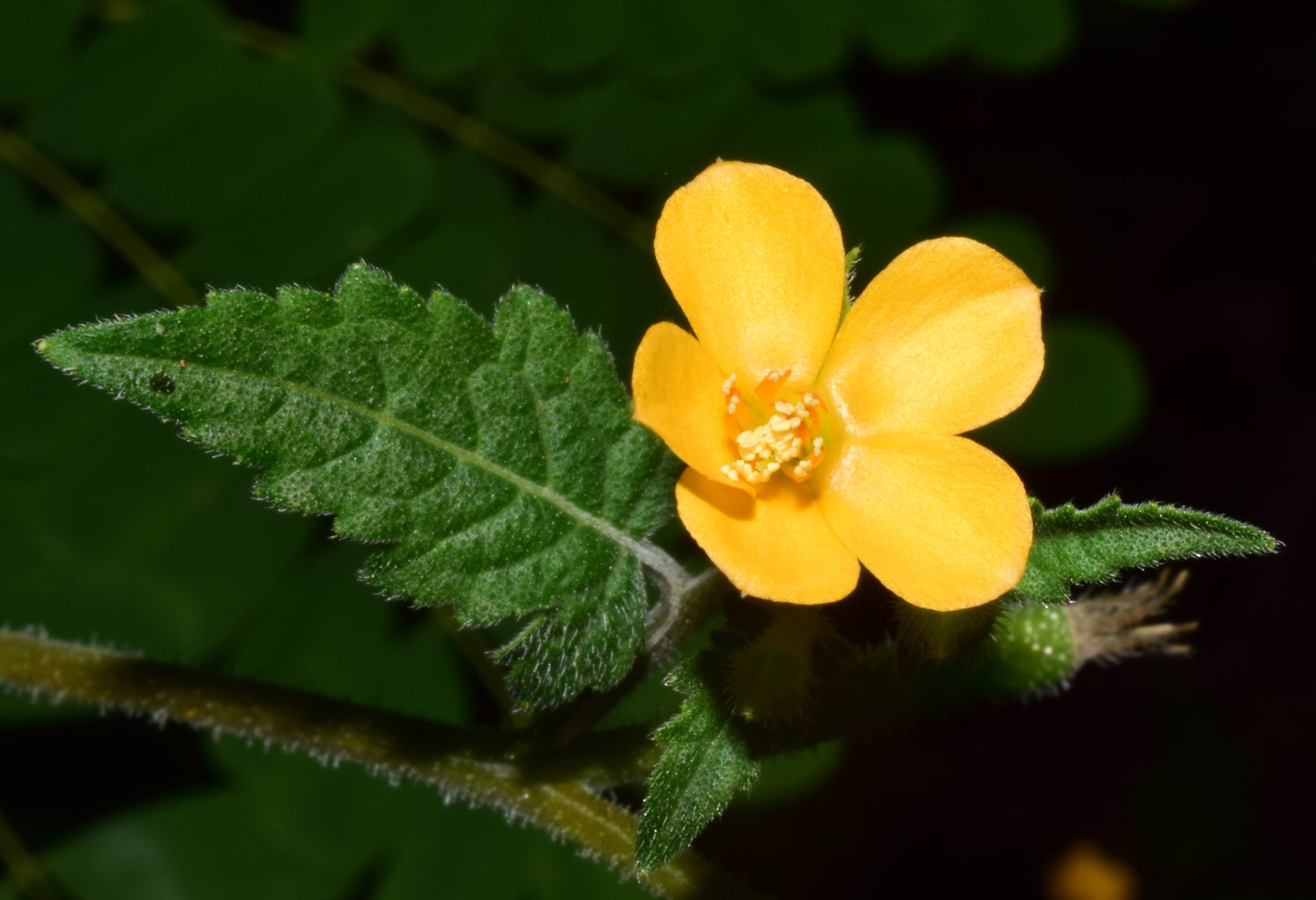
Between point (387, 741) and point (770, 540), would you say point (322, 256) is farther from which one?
point (770, 540)

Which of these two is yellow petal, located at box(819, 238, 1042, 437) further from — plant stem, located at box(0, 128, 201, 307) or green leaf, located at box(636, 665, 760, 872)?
plant stem, located at box(0, 128, 201, 307)

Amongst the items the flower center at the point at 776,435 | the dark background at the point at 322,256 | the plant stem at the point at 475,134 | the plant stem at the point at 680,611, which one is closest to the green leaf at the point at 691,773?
the plant stem at the point at 680,611

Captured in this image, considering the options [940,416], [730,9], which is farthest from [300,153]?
[940,416]

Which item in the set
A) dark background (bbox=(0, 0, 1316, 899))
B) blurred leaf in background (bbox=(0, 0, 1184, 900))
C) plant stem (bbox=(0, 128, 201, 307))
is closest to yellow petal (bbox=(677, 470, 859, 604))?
dark background (bbox=(0, 0, 1316, 899))

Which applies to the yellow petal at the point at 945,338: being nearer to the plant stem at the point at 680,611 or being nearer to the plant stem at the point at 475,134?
the plant stem at the point at 680,611

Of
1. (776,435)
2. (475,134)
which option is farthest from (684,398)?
(475,134)

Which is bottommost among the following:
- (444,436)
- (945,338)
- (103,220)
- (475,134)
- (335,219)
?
(103,220)
